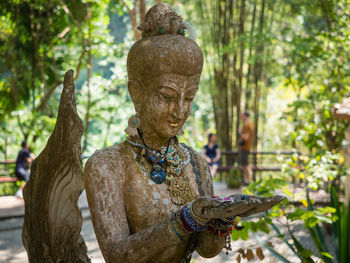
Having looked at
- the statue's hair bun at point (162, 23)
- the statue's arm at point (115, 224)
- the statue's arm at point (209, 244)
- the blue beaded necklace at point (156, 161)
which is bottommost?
the statue's arm at point (209, 244)

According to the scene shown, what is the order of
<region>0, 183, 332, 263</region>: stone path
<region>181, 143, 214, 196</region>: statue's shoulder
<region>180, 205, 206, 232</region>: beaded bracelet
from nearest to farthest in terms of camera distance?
<region>180, 205, 206, 232</region>: beaded bracelet < <region>181, 143, 214, 196</region>: statue's shoulder < <region>0, 183, 332, 263</region>: stone path

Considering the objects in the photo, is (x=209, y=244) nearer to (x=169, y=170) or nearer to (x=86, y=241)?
(x=169, y=170)

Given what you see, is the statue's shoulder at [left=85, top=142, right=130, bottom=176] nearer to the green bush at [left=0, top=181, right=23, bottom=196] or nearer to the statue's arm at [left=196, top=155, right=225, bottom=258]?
the statue's arm at [left=196, top=155, right=225, bottom=258]

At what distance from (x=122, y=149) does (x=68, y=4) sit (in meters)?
7.89

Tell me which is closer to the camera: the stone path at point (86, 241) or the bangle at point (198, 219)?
the bangle at point (198, 219)

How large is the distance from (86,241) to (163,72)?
325 centimetres

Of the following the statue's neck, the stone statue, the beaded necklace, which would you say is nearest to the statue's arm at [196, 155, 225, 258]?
the stone statue

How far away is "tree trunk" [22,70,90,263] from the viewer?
1.92 meters

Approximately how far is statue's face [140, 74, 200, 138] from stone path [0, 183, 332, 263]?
127 cm

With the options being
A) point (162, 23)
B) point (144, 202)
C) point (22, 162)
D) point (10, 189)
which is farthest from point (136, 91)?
point (10, 189)

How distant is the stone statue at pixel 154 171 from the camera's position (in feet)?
5.38

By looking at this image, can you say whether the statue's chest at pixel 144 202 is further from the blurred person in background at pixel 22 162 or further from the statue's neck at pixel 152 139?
the blurred person in background at pixel 22 162

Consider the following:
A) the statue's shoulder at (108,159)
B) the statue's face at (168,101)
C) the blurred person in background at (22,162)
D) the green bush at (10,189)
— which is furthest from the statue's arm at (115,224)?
the green bush at (10,189)

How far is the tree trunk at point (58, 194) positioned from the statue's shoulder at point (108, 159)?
0.54ft
